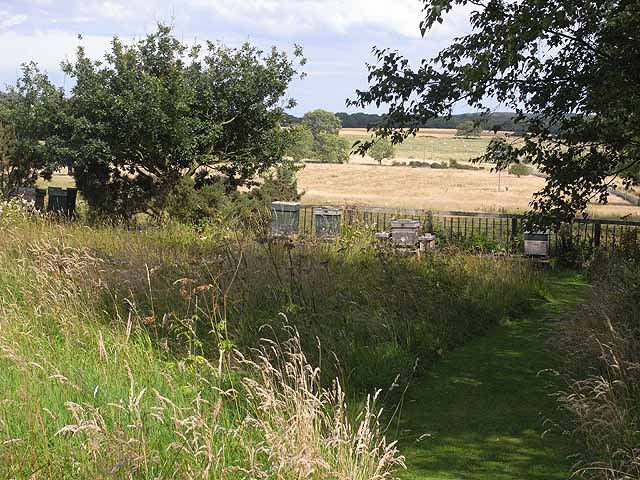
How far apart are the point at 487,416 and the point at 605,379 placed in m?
0.92

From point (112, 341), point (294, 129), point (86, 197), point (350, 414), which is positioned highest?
point (294, 129)

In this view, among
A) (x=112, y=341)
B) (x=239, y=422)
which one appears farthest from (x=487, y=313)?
(x=239, y=422)

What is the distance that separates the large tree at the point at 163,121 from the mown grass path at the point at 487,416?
862cm

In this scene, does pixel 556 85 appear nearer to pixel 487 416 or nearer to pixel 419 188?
pixel 487 416

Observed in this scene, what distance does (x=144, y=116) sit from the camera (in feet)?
50.0

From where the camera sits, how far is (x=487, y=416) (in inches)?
246

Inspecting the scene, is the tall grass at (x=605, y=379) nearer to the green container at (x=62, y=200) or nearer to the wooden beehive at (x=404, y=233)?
the wooden beehive at (x=404, y=233)

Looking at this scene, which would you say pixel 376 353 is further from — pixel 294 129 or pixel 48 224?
pixel 294 129

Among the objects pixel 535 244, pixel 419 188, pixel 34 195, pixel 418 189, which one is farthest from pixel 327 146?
pixel 535 244

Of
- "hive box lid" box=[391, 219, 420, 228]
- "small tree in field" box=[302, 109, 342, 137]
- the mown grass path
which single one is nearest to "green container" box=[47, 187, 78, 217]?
"hive box lid" box=[391, 219, 420, 228]

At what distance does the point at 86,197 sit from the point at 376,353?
10462 millimetres

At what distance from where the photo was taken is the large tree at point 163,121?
50.4ft

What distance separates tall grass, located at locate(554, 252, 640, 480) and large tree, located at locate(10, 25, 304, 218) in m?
8.86

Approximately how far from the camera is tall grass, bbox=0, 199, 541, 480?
396 centimetres
